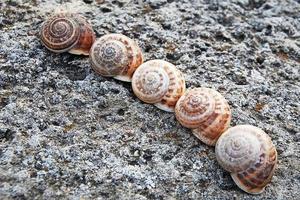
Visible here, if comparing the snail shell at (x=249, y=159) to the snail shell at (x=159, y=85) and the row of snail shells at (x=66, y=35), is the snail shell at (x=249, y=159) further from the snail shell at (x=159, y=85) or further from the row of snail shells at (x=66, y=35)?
the row of snail shells at (x=66, y=35)

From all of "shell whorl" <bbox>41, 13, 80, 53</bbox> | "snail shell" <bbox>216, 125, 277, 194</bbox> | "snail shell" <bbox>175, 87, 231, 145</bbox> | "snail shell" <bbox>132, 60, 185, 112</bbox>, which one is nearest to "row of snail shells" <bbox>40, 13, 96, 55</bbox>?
"shell whorl" <bbox>41, 13, 80, 53</bbox>

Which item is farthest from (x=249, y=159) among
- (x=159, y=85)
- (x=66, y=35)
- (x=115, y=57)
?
(x=66, y=35)

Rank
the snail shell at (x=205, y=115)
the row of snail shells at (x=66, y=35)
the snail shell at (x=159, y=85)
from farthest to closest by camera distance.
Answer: the row of snail shells at (x=66, y=35)
the snail shell at (x=159, y=85)
the snail shell at (x=205, y=115)

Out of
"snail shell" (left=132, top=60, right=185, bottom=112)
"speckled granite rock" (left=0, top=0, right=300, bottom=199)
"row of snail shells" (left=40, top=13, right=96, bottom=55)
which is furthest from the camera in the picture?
"row of snail shells" (left=40, top=13, right=96, bottom=55)

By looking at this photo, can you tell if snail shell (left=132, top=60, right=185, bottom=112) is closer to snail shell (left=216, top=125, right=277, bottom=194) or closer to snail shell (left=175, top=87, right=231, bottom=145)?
snail shell (left=175, top=87, right=231, bottom=145)

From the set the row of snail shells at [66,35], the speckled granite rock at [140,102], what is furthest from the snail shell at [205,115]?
the row of snail shells at [66,35]
